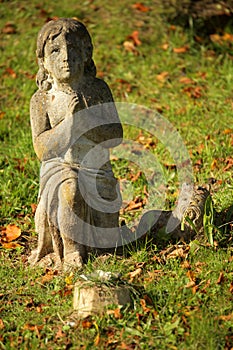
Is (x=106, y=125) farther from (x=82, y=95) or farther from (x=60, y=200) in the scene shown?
(x=60, y=200)

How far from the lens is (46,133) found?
5.70 m

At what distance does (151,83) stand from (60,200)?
14.6 feet

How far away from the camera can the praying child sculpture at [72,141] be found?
555 centimetres

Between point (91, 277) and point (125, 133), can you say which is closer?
point (91, 277)

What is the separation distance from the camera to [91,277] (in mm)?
5355

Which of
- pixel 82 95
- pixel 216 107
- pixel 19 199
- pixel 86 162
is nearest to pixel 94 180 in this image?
pixel 86 162

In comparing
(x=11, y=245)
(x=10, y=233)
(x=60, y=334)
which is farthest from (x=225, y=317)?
(x=10, y=233)

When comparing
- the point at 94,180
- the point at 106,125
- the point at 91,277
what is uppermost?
the point at 106,125

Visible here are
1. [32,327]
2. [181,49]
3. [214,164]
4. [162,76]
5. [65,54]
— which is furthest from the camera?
[181,49]

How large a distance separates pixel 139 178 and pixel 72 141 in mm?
2258

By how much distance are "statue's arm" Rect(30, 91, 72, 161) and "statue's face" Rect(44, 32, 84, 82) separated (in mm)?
286

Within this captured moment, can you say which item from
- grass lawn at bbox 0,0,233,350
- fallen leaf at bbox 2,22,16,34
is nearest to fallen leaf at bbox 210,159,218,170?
grass lawn at bbox 0,0,233,350

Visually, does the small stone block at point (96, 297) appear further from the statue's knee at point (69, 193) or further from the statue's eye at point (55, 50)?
the statue's eye at point (55, 50)

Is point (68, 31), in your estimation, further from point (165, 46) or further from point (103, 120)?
point (165, 46)
